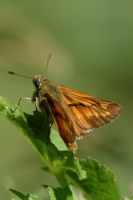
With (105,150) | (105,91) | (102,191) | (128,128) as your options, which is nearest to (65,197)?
(102,191)

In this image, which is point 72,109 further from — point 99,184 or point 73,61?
point 73,61

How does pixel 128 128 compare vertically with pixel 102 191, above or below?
below

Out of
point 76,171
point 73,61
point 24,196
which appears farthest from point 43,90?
point 73,61

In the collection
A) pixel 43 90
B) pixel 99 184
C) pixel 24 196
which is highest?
pixel 43 90

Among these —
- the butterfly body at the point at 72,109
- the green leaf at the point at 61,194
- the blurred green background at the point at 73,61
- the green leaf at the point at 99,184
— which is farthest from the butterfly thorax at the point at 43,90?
the blurred green background at the point at 73,61

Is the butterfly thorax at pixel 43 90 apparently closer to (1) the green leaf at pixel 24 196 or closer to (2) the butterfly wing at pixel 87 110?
(2) the butterfly wing at pixel 87 110

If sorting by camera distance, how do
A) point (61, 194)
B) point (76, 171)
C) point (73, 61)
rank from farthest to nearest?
point (73, 61) < point (61, 194) < point (76, 171)

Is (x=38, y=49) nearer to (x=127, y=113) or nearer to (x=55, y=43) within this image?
(x=55, y=43)
